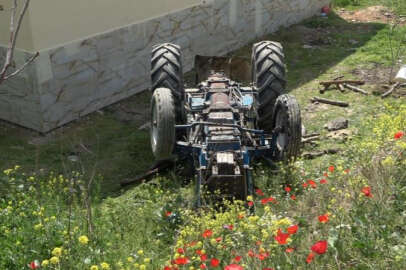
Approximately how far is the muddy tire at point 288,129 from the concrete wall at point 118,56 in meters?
3.93

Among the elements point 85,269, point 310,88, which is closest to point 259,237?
point 85,269

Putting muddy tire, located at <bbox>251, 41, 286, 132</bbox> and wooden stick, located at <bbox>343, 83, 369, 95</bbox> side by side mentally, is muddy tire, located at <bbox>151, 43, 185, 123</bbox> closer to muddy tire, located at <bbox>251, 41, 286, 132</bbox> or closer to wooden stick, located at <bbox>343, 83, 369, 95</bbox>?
muddy tire, located at <bbox>251, 41, 286, 132</bbox>

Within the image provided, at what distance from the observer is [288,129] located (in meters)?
5.95

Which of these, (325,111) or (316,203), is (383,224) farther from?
(325,111)

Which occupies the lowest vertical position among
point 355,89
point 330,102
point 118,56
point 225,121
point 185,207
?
point 185,207

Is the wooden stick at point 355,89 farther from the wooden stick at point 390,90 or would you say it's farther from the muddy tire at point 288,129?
the muddy tire at point 288,129

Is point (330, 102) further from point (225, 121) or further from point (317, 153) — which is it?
point (225, 121)

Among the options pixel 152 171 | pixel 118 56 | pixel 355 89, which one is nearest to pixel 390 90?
pixel 355 89

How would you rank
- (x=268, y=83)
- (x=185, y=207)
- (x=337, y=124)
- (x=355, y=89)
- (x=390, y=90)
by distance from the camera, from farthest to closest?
(x=355, y=89) → (x=390, y=90) → (x=337, y=124) → (x=268, y=83) → (x=185, y=207)

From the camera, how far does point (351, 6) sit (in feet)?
52.6

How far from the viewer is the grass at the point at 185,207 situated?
12.4 ft

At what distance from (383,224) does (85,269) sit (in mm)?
2427

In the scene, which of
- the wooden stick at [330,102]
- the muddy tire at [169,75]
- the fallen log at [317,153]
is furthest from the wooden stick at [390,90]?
the muddy tire at [169,75]

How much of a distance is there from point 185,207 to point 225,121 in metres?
1.17
